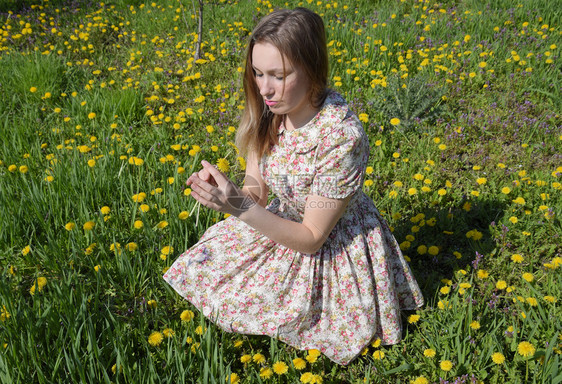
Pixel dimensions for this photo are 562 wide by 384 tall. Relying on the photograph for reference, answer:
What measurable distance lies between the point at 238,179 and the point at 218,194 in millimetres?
1352

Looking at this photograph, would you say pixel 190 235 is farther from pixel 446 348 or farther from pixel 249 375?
pixel 446 348

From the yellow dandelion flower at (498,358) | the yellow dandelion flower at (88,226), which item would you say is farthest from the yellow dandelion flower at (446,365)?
the yellow dandelion flower at (88,226)

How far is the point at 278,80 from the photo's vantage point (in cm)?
148

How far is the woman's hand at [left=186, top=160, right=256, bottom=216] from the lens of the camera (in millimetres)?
1421

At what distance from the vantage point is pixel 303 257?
1.86m

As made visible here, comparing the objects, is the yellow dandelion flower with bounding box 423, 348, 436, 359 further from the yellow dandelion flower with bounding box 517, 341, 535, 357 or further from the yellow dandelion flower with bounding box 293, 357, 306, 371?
the yellow dandelion flower with bounding box 293, 357, 306, 371

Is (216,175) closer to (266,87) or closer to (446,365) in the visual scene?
(266,87)

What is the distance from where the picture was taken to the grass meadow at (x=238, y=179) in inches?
66.7

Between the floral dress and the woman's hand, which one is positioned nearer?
the woman's hand

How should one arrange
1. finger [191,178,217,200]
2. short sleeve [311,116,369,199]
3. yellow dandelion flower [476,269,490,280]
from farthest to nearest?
yellow dandelion flower [476,269,490,280] → short sleeve [311,116,369,199] → finger [191,178,217,200]

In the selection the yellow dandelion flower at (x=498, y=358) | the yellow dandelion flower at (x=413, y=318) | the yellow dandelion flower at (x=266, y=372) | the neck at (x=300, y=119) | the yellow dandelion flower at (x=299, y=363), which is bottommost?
the yellow dandelion flower at (x=266, y=372)

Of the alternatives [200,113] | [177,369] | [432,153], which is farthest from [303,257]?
[200,113]

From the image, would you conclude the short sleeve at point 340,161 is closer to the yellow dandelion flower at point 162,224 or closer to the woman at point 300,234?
the woman at point 300,234

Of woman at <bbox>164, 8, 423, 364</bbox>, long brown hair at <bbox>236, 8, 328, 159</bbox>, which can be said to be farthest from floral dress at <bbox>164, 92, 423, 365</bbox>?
long brown hair at <bbox>236, 8, 328, 159</bbox>
